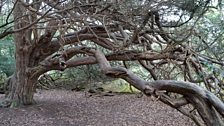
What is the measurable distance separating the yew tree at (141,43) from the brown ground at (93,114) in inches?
25.1

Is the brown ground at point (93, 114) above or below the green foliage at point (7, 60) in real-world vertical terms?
below

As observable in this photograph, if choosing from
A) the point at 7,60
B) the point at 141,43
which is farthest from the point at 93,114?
the point at 7,60

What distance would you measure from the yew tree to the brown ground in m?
0.64

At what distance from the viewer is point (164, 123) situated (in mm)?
6219

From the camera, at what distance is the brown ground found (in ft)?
20.4

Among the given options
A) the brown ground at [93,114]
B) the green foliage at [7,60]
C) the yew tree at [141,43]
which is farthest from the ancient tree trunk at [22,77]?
the green foliage at [7,60]

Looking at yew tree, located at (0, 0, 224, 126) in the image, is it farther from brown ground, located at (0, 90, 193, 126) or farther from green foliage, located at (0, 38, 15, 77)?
green foliage, located at (0, 38, 15, 77)

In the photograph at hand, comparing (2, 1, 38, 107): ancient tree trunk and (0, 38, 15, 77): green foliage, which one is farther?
(0, 38, 15, 77): green foliage

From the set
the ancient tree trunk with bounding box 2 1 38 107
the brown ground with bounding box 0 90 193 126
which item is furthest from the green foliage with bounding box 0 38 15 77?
the ancient tree trunk with bounding box 2 1 38 107

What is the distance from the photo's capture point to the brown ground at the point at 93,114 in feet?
20.4

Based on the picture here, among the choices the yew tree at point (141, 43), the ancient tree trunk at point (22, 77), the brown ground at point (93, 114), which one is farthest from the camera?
the ancient tree trunk at point (22, 77)

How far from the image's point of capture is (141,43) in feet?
18.7

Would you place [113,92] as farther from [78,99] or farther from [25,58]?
[25,58]

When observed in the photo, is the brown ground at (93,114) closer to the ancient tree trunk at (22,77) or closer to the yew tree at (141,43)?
the ancient tree trunk at (22,77)
